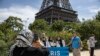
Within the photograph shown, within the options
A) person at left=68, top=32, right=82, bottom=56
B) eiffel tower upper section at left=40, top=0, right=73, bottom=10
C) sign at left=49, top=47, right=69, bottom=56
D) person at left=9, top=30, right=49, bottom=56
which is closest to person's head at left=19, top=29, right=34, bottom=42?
person at left=9, top=30, right=49, bottom=56

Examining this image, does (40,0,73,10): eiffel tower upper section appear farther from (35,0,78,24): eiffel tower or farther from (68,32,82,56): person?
(68,32,82,56): person

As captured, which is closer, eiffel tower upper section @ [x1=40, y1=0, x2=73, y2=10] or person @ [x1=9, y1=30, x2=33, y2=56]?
person @ [x1=9, y1=30, x2=33, y2=56]

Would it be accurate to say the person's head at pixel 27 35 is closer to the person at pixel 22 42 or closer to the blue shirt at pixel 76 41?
the person at pixel 22 42

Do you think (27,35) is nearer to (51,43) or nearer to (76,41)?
(76,41)

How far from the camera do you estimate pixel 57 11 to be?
232 ft

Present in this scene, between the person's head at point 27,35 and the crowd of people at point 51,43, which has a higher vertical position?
the person's head at point 27,35

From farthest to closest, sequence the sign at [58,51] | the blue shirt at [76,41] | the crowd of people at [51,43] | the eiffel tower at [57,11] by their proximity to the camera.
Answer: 1. the eiffel tower at [57,11]
2. the blue shirt at [76,41]
3. the crowd of people at [51,43]
4. the sign at [58,51]

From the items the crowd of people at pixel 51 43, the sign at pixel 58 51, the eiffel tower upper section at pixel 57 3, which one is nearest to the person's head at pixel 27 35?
the sign at pixel 58 51

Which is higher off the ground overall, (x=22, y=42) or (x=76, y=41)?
(x=22, y=42)

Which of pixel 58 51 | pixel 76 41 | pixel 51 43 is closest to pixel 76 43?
pixel 76 41

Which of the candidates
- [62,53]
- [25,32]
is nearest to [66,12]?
[62,53]

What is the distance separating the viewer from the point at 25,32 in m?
3.28

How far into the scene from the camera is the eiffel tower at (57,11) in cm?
6912

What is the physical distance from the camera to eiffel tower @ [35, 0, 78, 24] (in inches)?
2721
